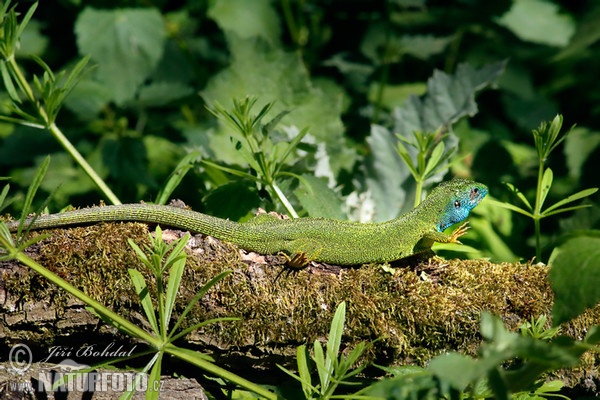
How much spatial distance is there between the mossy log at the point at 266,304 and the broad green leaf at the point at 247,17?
267 cm

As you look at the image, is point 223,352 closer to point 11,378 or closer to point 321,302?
point 321,302

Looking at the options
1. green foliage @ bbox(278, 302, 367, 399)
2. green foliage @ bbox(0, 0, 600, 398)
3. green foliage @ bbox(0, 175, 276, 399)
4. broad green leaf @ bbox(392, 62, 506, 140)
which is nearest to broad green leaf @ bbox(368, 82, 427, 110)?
green foliage @ bbox(0, 0, 600, 398)

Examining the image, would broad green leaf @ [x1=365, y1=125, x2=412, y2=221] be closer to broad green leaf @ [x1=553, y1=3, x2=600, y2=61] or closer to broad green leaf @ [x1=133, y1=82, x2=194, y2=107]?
broad green leaf @ [x1=133, y1=82, x2=194, y2=107]

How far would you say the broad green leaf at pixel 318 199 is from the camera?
326 centimetres

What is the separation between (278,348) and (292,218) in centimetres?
82

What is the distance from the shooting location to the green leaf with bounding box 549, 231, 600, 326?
1.70 metres

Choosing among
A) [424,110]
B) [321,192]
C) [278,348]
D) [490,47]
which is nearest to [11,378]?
[278,348]

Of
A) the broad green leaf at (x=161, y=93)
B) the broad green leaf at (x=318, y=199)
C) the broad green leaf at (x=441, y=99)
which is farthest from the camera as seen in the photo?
the broad green leaf at (x=161, y=93)

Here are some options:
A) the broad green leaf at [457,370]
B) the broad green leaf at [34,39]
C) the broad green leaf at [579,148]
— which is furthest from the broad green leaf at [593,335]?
the broad green leaf at [34,39]

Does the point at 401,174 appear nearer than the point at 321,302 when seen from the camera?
No

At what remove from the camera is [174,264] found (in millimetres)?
2383

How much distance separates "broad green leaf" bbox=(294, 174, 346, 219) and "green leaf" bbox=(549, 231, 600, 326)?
5.30ft

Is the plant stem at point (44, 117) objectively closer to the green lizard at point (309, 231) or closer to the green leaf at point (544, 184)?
the green lizard at point (309, 231)

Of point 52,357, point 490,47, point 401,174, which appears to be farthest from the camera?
point 490,47
